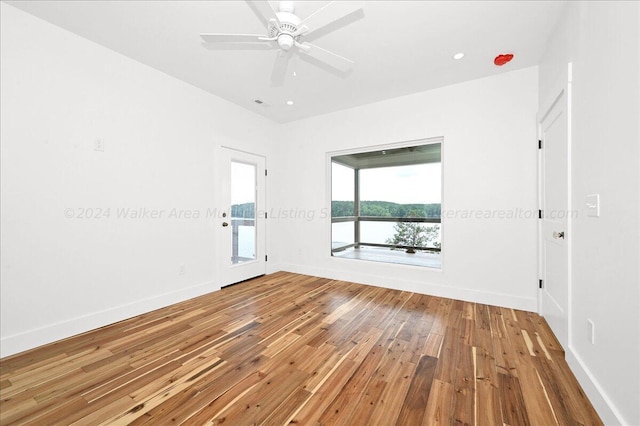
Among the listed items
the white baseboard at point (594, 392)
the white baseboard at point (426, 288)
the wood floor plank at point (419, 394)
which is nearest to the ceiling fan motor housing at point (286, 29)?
the wood floor plank at point (419, 394)

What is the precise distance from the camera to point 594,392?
4.82 ft

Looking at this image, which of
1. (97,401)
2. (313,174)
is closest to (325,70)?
(313,174)

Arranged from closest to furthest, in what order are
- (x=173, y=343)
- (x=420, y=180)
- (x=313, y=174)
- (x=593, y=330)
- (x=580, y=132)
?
(x=593, y=330) < (x=580, y=132) < (x=173, y=343) < (x=420, y=180) < (x=313, y=174)

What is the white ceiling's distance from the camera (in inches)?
82.7

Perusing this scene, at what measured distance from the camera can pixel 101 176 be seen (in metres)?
2.62

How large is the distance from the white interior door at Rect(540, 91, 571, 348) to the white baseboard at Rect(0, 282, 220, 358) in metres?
3.97

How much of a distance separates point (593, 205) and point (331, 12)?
6.78ft

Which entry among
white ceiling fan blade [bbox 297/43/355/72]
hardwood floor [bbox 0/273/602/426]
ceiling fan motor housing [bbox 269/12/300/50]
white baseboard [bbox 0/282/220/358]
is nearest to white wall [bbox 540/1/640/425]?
hardwood floor [bbox 0/273/602/426]

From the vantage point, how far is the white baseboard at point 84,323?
2086mm

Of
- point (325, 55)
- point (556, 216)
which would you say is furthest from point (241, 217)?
A: point (556, 216)

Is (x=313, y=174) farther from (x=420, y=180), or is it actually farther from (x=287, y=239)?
(x=420, y=180)

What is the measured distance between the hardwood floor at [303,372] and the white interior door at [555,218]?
27 centimetres

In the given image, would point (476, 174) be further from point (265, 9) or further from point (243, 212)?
point (243, 212)

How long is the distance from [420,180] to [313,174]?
5.99ft
